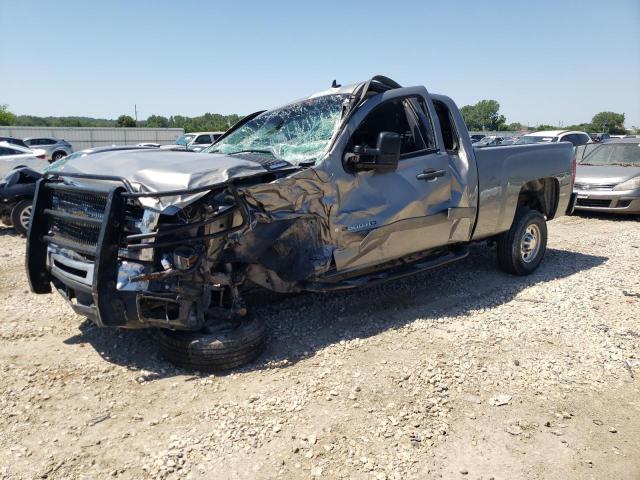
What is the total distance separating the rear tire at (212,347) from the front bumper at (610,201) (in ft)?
26.8

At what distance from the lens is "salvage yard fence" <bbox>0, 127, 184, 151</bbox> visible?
34.3 metres

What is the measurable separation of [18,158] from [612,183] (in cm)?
1370

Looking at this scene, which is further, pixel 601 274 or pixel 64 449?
pixel 601 274

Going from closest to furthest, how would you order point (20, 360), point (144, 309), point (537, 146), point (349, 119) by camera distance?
point (144, 309)
point (20, 360)
point (349, 119)
point (537, 146)

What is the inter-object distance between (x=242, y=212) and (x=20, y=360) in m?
2.08

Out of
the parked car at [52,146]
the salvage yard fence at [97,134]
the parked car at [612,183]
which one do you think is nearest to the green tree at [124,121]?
the salvage yard fence at [97,134]

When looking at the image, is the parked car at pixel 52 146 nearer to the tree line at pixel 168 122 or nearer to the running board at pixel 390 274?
the running board at pixel 390 274

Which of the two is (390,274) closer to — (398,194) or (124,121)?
(398,194)

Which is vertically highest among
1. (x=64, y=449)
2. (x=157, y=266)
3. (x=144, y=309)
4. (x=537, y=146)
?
(x=537, y=146)

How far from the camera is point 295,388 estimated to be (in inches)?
133

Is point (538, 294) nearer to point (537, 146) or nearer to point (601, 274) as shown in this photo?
point (601, 274)

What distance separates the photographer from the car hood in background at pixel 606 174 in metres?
9.95

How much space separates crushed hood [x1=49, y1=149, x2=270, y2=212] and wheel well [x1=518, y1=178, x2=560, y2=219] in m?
3.81

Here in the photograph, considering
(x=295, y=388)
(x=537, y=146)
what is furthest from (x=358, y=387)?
(x=537, y=146)
